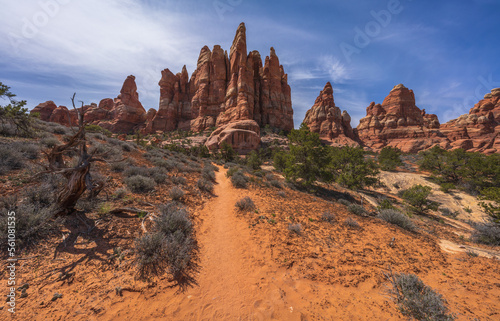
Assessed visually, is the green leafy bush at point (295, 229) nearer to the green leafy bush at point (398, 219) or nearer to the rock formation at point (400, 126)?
the green leafy bush at point (398, 219)

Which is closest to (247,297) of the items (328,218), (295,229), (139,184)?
(295,229)

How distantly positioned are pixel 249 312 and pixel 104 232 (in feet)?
15.0

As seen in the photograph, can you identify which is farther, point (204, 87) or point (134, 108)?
point (134, 108)

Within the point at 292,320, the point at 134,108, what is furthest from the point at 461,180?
the point at 134,108

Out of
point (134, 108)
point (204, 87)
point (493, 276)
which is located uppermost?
point (204, 87)

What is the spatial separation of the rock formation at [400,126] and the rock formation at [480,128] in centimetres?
443

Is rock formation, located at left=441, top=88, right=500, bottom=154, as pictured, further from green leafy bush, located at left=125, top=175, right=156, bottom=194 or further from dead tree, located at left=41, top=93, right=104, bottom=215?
dead tree, located at left=41, top=93, right=104, bottom=215

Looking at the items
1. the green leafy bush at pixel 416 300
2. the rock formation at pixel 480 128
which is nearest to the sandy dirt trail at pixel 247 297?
the green leafy bush at pixel 416 300

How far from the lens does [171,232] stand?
199 inches

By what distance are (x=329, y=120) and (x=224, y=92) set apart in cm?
4453

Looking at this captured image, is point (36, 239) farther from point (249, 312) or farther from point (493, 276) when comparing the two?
point (493, 276)

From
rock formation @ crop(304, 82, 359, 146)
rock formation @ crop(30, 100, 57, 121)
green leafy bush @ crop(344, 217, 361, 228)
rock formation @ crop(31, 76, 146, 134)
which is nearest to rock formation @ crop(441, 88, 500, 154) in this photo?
rock formation @ crop(304, 82, 359, 146)

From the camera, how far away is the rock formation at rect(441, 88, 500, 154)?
5522 centimetres

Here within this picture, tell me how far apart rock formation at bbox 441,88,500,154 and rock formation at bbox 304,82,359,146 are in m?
31.7
